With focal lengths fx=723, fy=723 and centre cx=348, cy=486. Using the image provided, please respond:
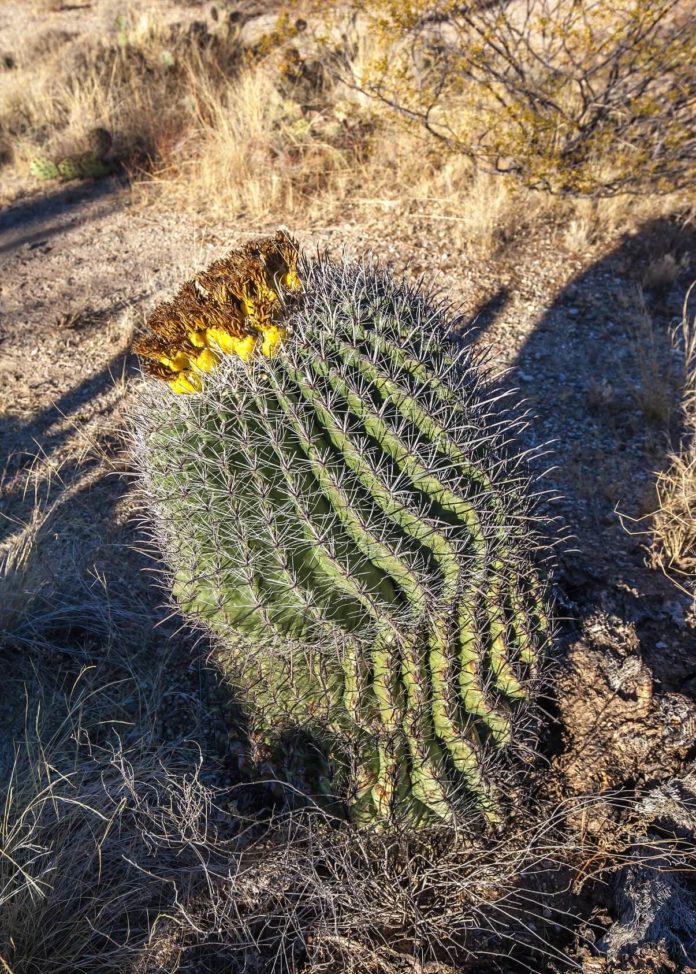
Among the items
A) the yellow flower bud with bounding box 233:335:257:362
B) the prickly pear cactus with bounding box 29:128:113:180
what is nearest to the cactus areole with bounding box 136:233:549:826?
the yellow flower bud with bounding box 233:335:257:362

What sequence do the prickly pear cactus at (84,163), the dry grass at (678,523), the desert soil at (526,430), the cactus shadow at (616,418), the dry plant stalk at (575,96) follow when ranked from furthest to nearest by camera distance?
the prickly pear cactus at (84,163), the dry plant stalk at (575,96), the dry grass at (678,523), the cactus shadow at (616,418), the desert soil at (526,430)

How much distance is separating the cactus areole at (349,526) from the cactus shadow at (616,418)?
527mm

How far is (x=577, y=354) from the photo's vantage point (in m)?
4.56

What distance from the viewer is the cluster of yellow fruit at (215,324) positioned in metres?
2.03

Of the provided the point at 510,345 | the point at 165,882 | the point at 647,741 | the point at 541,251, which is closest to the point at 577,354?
the point at 510,345

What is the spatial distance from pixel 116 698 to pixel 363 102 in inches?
236

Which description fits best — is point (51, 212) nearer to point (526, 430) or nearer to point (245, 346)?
point (526, 430)

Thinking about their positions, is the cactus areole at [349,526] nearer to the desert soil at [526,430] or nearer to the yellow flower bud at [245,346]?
the yellow flower bud at [245,346]

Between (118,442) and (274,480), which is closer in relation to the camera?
(274,480)

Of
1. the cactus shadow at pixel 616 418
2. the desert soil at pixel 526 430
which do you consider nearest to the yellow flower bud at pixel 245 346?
the desert soil at pixel 526 430

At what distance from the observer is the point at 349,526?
2.02 m

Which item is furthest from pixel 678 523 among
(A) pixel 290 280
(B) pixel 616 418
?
(A) pixel 290 280

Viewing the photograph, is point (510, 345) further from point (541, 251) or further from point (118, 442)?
point (118, 442)

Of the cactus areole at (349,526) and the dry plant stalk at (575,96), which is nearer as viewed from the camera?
the cactus areole at (349,526)
